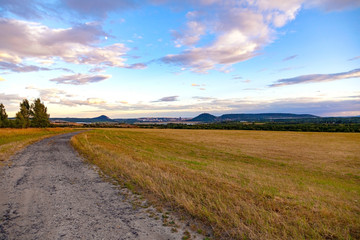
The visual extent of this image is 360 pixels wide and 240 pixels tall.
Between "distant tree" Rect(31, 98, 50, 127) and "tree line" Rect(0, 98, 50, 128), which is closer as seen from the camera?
"tree line" Rect(0, 98, 50, 128)

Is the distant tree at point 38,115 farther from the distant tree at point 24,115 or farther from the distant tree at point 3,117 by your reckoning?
the distant tree at point 3,117

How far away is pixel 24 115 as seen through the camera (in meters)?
72.6

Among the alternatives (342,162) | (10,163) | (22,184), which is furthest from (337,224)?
(342,162)

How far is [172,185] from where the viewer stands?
344 inches

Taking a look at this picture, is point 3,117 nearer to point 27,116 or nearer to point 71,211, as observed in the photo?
point 27,116

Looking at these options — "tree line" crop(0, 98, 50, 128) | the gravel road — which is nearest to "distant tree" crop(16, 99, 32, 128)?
"tree line" crop(0, 98, 50, 128)

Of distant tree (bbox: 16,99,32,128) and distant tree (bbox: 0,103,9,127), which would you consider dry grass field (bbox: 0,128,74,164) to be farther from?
distant tree (bbox: 0,103,9,127)

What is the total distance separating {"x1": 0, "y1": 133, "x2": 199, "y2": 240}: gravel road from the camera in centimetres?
521

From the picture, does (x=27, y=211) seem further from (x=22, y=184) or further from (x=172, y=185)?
(x=172, y=185)

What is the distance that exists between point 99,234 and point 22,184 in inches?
268

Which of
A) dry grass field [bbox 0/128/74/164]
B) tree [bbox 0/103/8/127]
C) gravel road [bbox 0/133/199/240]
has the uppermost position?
tree [bbox 0/103/8/127]

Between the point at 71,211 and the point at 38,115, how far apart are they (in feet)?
279

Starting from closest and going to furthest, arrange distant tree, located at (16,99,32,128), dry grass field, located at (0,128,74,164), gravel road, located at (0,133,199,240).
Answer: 1. gravel road, located at (0,133,199,240)
2. dry grass field, located at (0,128,74,164)
3. distant tree, located at (16,99,32,128)

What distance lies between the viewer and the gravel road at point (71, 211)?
205 inches
